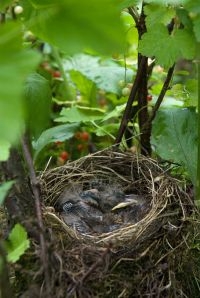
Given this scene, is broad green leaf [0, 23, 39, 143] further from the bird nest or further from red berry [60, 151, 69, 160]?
red berry [60, 151, 69, 160]

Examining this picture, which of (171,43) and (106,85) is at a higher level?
(171,43)

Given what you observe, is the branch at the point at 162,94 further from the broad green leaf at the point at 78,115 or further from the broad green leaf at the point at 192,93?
the broad green leaf at the point at 78,115

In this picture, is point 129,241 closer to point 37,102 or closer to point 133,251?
point 133,251

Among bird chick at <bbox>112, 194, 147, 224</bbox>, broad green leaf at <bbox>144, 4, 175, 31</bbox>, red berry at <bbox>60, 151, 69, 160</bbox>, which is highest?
broad green leaf at <bbox>144, 4, 175, 31</bbox>

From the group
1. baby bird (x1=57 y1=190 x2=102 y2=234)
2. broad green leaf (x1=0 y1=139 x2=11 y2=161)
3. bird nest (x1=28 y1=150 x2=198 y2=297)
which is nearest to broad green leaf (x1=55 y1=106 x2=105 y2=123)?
bird nest (x1=28 y1=150 x2=198 y2=297)

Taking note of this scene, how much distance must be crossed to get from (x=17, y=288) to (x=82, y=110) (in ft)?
2.86

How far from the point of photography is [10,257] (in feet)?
3.50

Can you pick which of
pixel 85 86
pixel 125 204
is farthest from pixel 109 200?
pixel 85 86

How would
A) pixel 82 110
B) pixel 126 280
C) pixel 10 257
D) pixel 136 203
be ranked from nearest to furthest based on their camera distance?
pixel 10 257 → pixel 126 280 → pixel 136 203 → pixel 82 110

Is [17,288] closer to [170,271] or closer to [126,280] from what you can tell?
[126,280]

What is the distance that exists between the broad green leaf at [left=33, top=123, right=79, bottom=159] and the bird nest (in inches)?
7.6

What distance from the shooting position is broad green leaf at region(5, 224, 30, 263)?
42.1 inches

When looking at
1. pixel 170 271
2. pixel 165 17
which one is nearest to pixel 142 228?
pixel 170 271

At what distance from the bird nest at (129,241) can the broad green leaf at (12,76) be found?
520 millimetres
